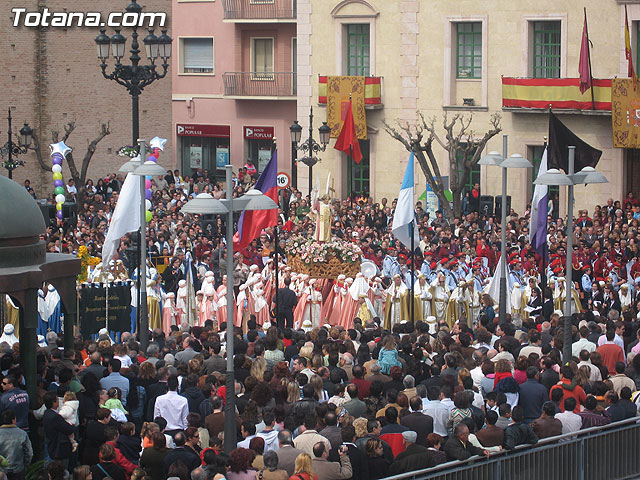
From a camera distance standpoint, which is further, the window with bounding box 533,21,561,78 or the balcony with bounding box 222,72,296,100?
the balcony with bounding box 222,72,296,100

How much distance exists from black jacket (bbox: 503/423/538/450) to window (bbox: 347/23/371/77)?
28.6 meters

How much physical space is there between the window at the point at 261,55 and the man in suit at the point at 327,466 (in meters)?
34.4

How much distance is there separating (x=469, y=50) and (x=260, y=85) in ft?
28.9

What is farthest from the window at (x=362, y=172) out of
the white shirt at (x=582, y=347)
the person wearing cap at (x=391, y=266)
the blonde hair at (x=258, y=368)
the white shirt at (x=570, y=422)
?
the white shirt at (x=570, y=422)

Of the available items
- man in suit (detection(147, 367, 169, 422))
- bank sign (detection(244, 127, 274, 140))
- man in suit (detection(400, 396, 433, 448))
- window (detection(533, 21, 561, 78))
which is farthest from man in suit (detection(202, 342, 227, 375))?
bank sign (detection(244, 127, 274, 140))

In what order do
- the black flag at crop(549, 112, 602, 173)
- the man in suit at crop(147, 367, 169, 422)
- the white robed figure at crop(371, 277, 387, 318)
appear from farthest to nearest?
the white robed figure at crop(371, 277, 387, 318) → the black flag at crop(549, 112, 602, 173) → the man in suit at crop(147, 367, 169, 422)

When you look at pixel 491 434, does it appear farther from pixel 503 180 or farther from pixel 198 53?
pixel 198 53

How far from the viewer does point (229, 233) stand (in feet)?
46.6

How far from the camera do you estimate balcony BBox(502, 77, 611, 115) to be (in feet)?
120

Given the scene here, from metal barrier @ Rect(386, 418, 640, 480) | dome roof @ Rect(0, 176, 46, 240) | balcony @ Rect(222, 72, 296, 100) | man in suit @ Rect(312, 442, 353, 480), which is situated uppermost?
balcony @ Rect(222, 72, 296, 100)

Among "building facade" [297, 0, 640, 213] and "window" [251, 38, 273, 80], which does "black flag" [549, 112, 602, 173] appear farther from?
"window" [251, 38, 273, 80]

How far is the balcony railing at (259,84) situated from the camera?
4500 cm

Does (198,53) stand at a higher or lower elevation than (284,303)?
higher

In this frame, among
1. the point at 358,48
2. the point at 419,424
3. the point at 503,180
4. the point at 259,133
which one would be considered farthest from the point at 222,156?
the point at 419,424
